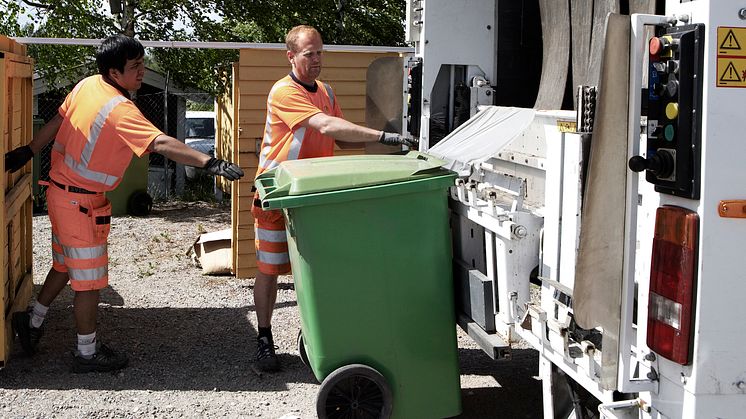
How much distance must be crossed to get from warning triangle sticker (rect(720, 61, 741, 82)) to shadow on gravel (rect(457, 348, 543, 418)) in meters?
2.44

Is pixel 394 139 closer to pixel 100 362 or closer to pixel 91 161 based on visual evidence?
pixel 91 161

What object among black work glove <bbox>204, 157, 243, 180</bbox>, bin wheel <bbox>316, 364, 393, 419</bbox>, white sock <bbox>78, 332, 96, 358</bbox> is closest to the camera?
bin wheel <bbox>316, 364, 393, 419</bbox>

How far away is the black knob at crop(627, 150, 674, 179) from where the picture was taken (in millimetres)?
2342

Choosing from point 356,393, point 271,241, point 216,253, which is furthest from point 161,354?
point 216,253

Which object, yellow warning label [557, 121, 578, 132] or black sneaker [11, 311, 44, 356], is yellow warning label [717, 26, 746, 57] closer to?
yellow warning label [557, 121, 578, 132]

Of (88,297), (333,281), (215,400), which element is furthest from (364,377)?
(88,297)

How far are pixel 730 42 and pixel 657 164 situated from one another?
36cm

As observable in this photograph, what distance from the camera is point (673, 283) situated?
2.34 m

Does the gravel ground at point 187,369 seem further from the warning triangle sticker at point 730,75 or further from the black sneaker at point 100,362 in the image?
the warning triangle sticker at point 730,75

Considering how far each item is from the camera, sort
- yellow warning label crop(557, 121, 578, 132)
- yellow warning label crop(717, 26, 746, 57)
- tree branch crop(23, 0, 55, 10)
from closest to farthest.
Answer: yellow warning label crop(717, 26, 746, 57), yellow warning label crop(557, 121, 578, 132), tree branch crop(23, 0, 55, 10)

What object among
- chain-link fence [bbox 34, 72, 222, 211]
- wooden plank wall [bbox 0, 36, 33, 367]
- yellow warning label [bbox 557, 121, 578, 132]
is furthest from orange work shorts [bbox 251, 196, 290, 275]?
chain-link fence [bbox 34, 72, 222, 211]

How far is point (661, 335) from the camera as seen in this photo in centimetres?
239

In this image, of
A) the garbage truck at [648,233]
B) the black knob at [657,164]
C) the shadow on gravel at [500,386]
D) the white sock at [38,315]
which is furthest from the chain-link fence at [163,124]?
the black knob at [657,164]

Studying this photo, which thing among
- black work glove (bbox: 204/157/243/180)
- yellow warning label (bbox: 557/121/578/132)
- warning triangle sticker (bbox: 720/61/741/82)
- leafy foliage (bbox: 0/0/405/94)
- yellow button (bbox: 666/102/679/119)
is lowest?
black work glove (bbox: 204/157/243/180)
